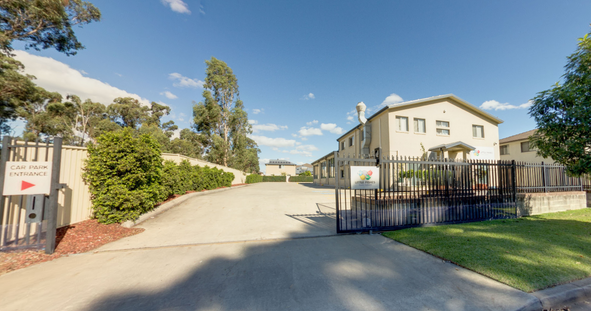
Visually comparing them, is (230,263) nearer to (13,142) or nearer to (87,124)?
(13,142)

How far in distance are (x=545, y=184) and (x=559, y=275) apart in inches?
337

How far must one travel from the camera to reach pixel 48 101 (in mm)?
26328

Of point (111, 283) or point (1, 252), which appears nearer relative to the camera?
point (111, 283)

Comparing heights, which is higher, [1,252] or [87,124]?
[87,124]

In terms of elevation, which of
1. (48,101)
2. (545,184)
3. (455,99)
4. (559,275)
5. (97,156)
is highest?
(48,101)

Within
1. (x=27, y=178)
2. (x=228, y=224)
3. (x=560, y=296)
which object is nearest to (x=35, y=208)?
(x=27, y=178)

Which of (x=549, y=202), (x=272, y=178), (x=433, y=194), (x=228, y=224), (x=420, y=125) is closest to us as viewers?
(x=433, y=194)

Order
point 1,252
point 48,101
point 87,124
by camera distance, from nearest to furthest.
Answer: point 1,252
point 48,101
point 87,124

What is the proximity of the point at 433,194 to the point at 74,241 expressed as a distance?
31.3 ft

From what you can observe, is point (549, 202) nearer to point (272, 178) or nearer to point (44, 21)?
point (44, 21)

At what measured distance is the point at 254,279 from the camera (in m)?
3.13

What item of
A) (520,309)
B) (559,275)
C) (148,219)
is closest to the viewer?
(520,309)

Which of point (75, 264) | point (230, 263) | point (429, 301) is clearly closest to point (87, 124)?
point (75, 264)

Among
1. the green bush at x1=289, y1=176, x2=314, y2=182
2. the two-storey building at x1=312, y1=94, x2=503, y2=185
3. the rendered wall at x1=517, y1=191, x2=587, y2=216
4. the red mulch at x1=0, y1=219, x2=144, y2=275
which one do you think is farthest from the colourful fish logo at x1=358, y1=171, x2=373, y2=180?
the green bush at x1=289, y1=176, x2=314, y2=182
